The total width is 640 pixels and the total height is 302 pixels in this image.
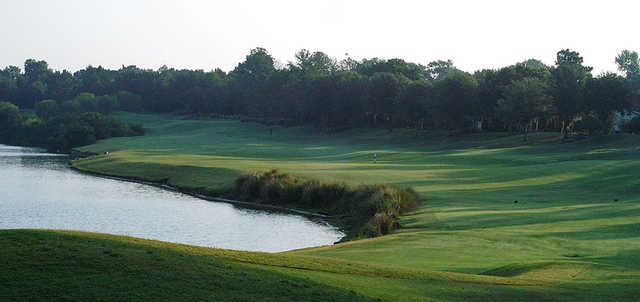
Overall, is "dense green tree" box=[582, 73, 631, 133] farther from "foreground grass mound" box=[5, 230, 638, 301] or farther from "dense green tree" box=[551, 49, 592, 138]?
"foreground grass mound" box=[5, 230, 638, 301]

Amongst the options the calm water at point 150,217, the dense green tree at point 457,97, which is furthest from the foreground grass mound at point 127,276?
the dense green tree at point 457,97

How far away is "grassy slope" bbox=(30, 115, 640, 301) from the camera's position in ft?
59.6

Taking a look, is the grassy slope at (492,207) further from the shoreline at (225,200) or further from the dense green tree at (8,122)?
the dense green tree at (8,122)

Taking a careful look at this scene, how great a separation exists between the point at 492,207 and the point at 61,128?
352 ft

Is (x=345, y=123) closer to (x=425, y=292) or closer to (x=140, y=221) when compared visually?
(x=140, y=221)

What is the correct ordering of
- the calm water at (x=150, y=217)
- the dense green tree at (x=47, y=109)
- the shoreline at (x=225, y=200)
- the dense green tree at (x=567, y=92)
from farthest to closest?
1. the dense green tree at (x=47, y=109)
2. the dense green tree at (x=567, y=92)
3. the shoreline at (x=225, y=200)
4. the calm water at (x=150, y=217)

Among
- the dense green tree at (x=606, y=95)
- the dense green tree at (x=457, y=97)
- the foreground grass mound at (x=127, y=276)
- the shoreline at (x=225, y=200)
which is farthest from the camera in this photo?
the dense green tree at (x=457, y=97)

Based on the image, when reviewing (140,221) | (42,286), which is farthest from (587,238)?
(140,221)

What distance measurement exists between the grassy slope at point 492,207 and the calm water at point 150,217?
5.82 meters

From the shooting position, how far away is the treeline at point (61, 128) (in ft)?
395

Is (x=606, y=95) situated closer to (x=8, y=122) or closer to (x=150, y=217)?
(x=150, y=217)

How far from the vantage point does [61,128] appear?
129375 mm

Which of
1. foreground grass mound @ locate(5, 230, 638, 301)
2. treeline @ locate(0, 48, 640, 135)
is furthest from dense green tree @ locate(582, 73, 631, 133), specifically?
foreground grass mound @ locate(5, 230, 638, 301)

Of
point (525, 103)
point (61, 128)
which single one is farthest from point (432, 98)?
point (61, 128)
